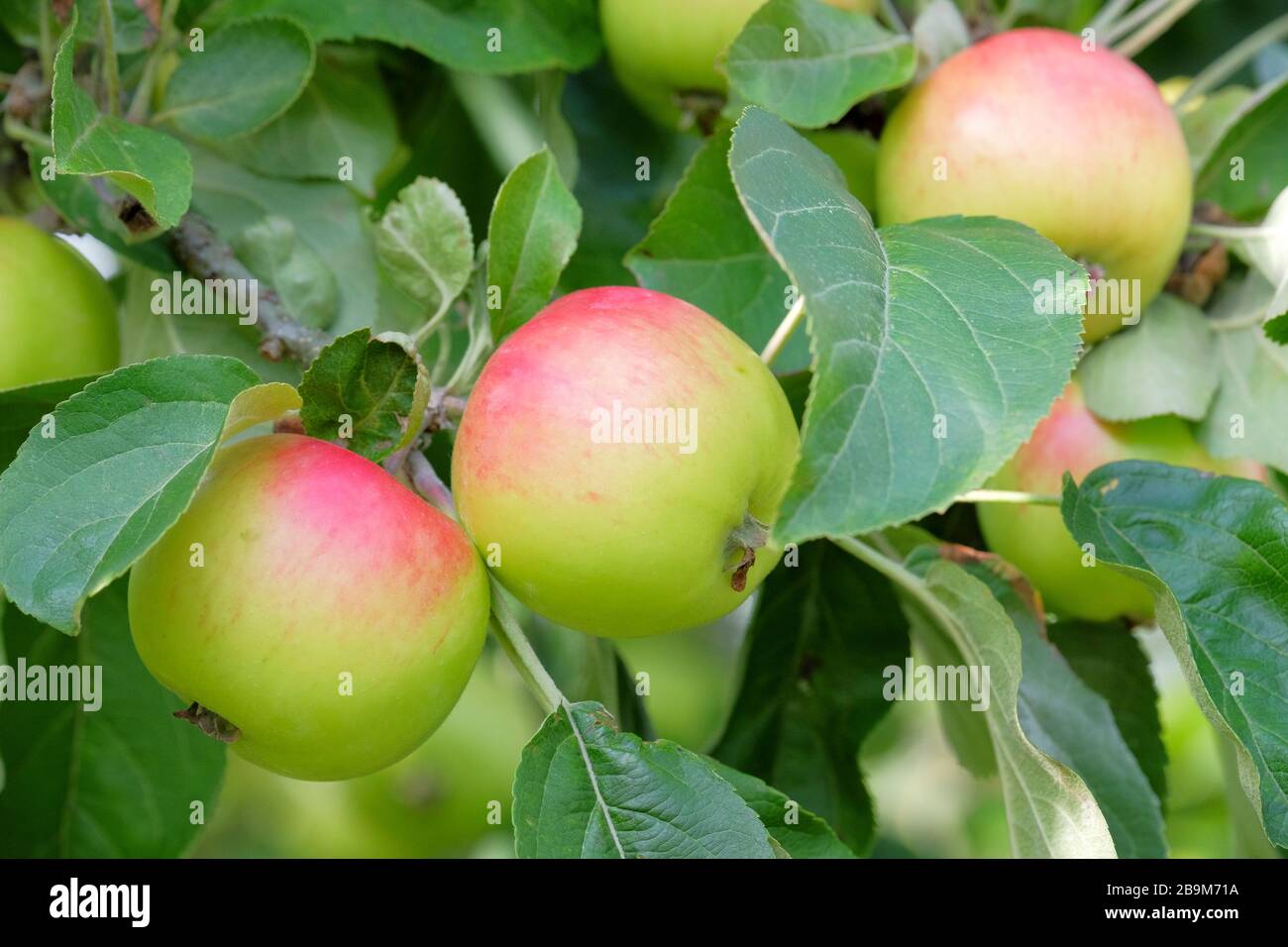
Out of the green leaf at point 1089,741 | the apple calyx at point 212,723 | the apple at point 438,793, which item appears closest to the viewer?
the apple calyx at point 212,723

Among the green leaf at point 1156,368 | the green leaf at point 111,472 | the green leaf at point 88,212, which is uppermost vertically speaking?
the green leaf at point 88,212

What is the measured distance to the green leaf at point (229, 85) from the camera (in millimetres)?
840

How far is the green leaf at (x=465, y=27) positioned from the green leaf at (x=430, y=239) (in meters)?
0.18

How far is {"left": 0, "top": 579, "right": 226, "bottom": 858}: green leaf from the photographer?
885 mm

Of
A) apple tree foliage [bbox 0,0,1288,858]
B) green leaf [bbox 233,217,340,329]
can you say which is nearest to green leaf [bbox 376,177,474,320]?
apple tree foliage [bbox 0,0,1288,858]

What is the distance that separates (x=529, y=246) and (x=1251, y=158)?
58cm

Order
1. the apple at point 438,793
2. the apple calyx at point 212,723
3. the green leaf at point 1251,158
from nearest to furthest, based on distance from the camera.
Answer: the apple calyx at point 212,723
the green leaf at point 1251,158
the apple at point 438,793

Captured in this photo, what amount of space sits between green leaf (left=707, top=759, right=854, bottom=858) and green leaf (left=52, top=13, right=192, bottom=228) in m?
0.42

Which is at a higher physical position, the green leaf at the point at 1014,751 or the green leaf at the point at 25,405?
the green leaf at the point at 25,405

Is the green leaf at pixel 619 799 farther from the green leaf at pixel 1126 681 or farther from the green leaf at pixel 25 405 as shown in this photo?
the green leaf at pixel 1126 681

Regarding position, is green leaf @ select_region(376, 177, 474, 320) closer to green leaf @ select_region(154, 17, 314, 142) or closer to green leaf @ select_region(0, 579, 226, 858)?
green leaf @ select_region(154, 17, 314, 142)

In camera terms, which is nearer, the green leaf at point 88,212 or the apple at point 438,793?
the green leaf at point 88,212

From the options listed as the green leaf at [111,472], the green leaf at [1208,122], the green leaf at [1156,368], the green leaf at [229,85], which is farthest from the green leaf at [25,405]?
the green leaf at [1208,122]
